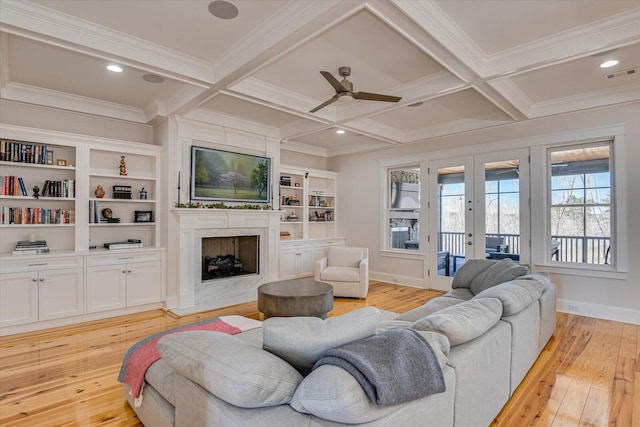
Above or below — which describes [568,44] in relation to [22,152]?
above

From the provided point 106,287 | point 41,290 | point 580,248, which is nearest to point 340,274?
point 106,287

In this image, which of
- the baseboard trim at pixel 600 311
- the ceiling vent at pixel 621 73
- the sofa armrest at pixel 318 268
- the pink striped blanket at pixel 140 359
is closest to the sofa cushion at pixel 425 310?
the pink striped blanket at pixel 140 359

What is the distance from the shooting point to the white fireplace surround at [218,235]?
185 inches

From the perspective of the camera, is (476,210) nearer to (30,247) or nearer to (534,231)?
(534,231)

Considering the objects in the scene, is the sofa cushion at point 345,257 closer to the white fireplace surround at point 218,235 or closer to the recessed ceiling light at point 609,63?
the white fireplace surround at point 218,235

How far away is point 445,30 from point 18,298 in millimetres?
5064

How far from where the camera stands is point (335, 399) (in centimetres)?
111

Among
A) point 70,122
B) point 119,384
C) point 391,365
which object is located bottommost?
point 119,384

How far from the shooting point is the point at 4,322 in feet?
12.0

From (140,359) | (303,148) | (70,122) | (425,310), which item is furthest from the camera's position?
(303,148)

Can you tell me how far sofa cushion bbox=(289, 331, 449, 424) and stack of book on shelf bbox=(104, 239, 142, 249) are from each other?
13.3ft

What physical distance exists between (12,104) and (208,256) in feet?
10.1

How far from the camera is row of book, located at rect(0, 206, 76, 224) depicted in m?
3.93

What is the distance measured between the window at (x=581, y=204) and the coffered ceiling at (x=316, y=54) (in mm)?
714
